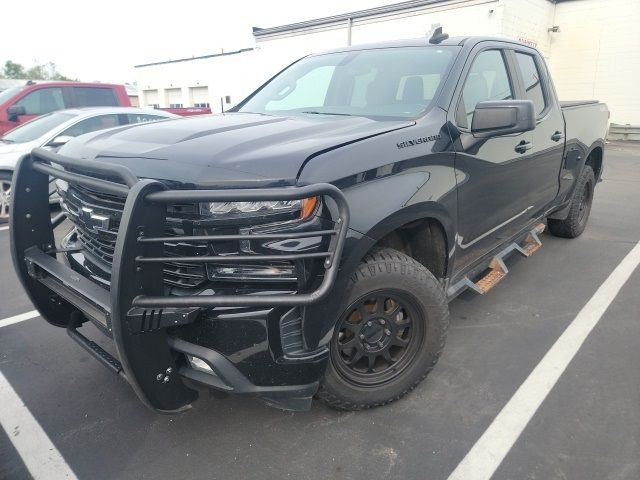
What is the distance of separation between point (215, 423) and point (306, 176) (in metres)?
1.45

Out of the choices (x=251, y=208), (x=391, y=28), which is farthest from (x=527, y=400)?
(x=391, y=28)

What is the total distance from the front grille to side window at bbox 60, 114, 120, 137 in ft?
16.1

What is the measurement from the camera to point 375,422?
8.50 feet

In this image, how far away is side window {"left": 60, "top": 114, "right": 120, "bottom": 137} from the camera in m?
7.09

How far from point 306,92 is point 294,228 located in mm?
1932

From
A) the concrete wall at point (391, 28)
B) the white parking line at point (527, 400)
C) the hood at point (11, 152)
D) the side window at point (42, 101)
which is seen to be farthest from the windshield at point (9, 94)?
the white parking line at point (527, 400)

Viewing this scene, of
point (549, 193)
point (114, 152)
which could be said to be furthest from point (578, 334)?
point (114, 152)

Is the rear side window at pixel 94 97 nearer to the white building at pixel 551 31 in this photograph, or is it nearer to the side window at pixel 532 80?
the side window at pixel 532 80

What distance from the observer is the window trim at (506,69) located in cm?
290

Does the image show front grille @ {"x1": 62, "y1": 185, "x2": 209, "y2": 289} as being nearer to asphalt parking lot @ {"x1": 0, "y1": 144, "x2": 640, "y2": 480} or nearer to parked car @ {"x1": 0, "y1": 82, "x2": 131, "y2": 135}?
asphalt parking lot @ {"x1": 0, "y1": 144, "x2": 640, "y2": 480}

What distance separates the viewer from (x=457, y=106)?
9.54 ft

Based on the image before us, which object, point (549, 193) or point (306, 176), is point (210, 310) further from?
point (549, 193)

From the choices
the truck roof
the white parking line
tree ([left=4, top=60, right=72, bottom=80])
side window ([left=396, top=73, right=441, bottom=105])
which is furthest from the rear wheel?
tree ([left=4, top=60, right=72, bottom=80])

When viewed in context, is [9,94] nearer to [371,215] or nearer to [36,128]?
[36,128]
